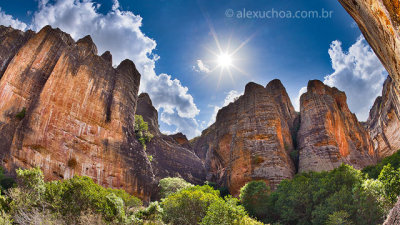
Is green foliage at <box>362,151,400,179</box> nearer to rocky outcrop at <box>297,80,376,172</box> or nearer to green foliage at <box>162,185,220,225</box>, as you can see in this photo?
rocky outcrop at <box>297,80,376,172</box>

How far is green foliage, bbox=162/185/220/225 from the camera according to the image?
21.0m

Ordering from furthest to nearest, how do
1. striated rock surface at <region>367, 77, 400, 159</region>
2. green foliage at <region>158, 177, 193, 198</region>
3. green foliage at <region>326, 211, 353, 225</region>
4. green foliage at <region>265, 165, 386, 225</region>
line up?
striated rock surface at <region>367, 77, 400, 159</region> < green foliage at <region>158, 177, 193, 198</region> < green foliage at <region>265, 165, 386, 225</region> < green foliage at <region>326, 211, 353, 225</region>

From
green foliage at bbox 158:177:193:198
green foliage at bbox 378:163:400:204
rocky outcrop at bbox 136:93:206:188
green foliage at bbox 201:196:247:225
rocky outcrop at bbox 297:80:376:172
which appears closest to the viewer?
green foliage at bbox 378:163:400:204

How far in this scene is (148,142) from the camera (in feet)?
150

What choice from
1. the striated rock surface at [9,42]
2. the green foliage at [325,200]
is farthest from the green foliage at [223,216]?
the striated rock surface at [9,42]

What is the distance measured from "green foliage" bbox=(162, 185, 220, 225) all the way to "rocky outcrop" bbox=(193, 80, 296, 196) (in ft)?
50.9

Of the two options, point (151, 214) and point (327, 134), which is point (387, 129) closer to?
point (327, 134)

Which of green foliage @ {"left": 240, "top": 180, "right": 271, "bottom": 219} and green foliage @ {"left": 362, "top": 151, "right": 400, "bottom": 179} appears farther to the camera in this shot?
green foliage @ {"left": 240, "top": 180, "right": 271, "bottom": 219}

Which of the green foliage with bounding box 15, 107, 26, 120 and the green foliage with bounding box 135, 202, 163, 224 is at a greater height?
the green foliage with bounding box 15, 107, 26, 120

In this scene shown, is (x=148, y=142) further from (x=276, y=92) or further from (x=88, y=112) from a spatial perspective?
(x=276, y=92)

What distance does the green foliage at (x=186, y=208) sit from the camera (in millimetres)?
21031

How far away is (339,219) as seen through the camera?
1834 cm

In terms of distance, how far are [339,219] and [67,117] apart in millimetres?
29652

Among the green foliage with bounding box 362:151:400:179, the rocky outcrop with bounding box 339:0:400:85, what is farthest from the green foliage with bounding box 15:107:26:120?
the green foliage with bounding box 362:151:400:179
